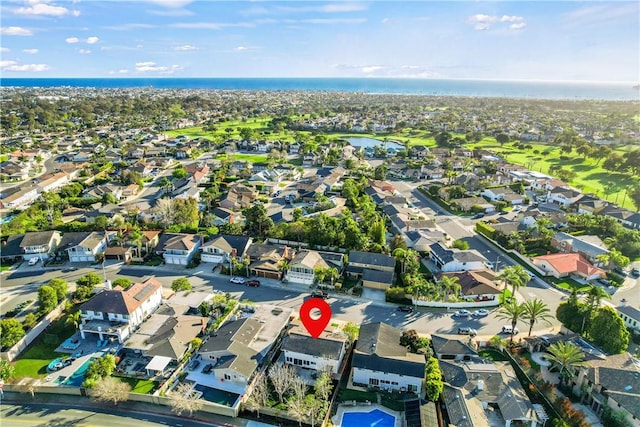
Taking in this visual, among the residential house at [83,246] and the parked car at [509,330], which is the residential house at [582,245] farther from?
the residential house at [83,246]

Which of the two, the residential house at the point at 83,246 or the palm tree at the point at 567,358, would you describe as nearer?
the palm tree at the point at 567,358

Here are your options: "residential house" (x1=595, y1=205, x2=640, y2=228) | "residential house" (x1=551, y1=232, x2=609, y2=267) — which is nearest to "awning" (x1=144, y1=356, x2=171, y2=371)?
"residential house" (x1=551, y1=232, x2=609, y2=267)

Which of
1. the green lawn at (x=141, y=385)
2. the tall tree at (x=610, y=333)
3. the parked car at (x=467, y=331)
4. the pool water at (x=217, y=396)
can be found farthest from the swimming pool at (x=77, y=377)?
the tall tree at (x=610, y=333)

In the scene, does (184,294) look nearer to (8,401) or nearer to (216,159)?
(8,401)

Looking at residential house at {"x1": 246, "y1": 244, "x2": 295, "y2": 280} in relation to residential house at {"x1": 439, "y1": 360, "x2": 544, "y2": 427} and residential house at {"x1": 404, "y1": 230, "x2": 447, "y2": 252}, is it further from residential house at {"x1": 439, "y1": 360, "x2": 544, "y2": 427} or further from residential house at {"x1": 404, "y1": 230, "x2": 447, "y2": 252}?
residential house at {"x1": 439, "y1": 360, "x2": 544, "y2": 427}

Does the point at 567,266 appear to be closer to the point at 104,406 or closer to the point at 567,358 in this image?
the point at 567,358

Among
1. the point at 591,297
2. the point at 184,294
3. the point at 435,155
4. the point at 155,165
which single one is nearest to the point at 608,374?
the point at 591,297
